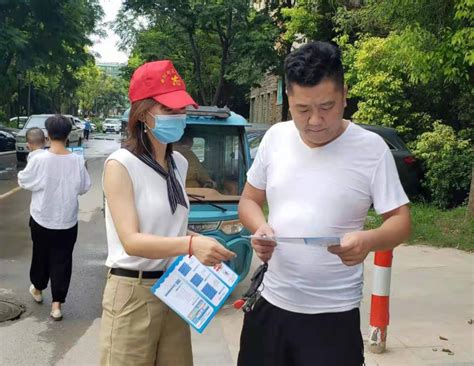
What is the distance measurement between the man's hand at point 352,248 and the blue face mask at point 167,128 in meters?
0.87

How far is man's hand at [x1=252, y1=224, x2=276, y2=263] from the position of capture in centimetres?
215

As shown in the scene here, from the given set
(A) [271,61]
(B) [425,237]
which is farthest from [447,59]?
(A) [271,61]

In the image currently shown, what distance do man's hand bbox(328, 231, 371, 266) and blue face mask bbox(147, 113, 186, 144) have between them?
34.2 inches

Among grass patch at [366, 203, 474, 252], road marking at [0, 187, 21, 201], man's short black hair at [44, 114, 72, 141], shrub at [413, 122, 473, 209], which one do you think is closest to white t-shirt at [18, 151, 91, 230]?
man's short black hair at [44, 114, 72, 141]

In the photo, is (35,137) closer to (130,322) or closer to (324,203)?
(130,322)

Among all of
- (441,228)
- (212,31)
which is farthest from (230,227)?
(212,31)

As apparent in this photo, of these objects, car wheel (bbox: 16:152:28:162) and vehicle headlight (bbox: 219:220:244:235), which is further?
car wheel (bbox: 16:152:28:162)

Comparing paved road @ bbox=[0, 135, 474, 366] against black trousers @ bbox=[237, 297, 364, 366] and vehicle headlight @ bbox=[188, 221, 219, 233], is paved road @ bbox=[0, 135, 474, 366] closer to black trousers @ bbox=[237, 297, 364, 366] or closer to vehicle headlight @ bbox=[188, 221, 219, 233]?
vehicle headlight @ bbox=[188, 221, 219, 233]

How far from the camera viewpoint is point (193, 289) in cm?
233

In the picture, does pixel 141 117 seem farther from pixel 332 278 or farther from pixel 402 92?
pixel 402 92

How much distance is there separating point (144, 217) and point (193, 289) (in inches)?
13.9

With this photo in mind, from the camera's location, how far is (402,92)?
14164 millimetres

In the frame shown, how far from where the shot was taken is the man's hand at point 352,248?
1967 mm

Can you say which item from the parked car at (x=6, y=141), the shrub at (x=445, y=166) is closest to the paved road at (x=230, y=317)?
the shrub at (x=445, y=166)
